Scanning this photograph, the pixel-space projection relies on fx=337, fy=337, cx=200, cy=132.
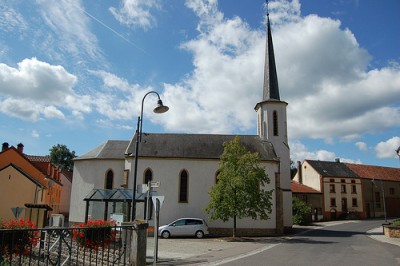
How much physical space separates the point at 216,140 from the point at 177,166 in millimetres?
4978

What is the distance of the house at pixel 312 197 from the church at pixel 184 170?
19281 mm

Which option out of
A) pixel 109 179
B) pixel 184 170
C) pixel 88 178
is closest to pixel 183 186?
pixel 184 170

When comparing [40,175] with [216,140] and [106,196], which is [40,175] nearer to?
[106,196]

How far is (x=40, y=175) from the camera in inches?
1475

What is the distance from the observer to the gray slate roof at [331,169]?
5578cm

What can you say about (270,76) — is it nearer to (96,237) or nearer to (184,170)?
(184,170)

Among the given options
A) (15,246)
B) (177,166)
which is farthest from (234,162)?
(15,246)

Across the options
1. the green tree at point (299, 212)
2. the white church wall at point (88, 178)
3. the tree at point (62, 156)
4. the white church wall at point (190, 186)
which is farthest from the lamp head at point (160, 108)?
the tree at point (62, 156)

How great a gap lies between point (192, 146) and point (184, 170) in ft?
8.94

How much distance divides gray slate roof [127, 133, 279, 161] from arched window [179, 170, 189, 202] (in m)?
1.69

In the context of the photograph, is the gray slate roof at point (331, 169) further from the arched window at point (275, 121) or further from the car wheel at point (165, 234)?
the car wheel at point (165, 234)

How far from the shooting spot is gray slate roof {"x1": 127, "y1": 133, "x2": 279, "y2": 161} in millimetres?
31172

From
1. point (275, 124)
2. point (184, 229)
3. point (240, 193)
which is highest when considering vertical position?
point (275, 124)

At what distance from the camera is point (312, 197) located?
5203 centimetres
